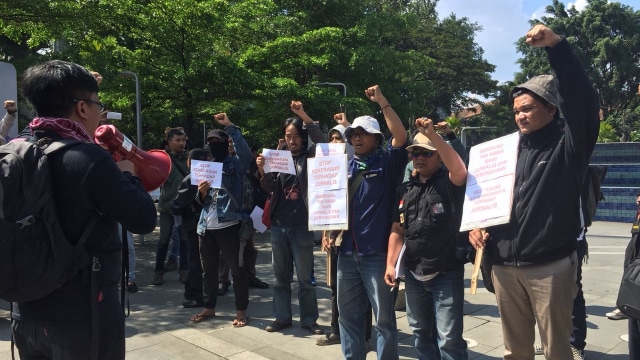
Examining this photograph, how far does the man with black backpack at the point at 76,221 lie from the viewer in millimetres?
2020

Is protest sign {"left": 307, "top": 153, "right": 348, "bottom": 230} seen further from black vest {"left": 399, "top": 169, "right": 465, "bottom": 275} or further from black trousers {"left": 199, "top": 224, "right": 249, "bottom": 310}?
black trousers {"left": 199, "top": 224, "right": 249, "bottom": 310}

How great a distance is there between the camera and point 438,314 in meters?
3.28

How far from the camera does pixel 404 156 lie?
3771 mm

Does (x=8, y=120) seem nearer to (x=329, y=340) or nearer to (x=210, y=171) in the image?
(x=210, y=171)

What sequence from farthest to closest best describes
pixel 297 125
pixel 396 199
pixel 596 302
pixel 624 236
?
1. pixel 624 236
2. pixel 596 302
3. pixel 297 125
4. pixel 396 199

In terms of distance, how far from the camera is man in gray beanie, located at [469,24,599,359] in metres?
2.60

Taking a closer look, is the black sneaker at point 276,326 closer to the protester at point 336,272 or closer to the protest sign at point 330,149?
the protester at point 336,272

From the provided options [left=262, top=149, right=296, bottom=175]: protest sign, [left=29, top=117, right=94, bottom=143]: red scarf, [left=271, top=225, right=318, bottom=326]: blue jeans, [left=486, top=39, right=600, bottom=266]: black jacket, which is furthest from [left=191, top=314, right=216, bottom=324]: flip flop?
[left=29, top=117, right=94, bottom=143]: red scarf

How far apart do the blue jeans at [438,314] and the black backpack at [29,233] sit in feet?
7.07

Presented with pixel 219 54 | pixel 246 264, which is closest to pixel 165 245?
pixel 246 264

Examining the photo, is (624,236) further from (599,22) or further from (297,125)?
(599,22)

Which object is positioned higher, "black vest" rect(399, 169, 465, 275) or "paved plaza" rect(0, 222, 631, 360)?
"black vest" rect(399, 169, 465, 275)

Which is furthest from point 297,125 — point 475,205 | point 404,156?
point 475,205

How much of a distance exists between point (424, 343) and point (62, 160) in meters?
2.48
